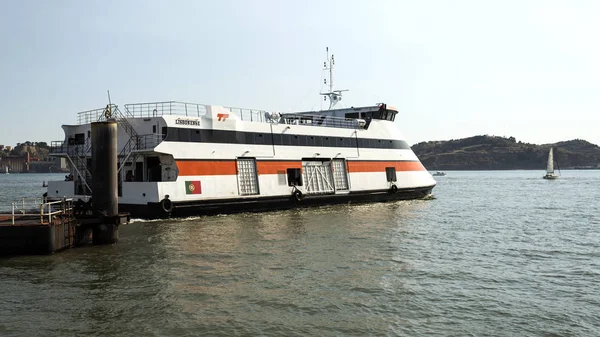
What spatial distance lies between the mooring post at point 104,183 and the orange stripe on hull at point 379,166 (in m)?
18.8

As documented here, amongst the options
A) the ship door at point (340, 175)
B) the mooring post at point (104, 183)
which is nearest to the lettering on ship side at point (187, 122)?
the mooring post at point (104, 183)

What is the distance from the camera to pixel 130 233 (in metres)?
20.2

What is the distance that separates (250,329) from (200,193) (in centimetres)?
1598

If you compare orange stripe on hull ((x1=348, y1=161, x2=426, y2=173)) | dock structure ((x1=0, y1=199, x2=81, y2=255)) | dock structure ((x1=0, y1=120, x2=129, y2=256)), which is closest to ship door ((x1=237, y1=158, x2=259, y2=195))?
orange stripe on hull ((x1=348, y1=161, x2=426, y2=173))

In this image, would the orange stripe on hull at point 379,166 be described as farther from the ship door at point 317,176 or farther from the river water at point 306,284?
the river water at point 306,284

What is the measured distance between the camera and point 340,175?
3325cm

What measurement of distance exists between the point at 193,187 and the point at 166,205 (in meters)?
1.86

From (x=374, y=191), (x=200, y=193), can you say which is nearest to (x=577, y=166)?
(x=374, y=191)

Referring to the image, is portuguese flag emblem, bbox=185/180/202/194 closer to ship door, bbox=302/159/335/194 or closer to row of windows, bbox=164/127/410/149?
row of windows, bbox=164/127/410/149

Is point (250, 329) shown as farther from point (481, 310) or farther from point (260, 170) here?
point (260, 170)

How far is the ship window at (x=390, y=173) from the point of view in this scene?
36781 millimetres

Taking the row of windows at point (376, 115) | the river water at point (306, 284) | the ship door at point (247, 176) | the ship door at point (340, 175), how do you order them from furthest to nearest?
the row of windows at point (376, 115) → the ship door at point (340, 175) → the ship door at point (247, 176) → the river water at point (306, 284)

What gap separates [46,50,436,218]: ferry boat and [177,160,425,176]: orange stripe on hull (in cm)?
5

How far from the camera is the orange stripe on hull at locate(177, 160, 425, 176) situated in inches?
971
